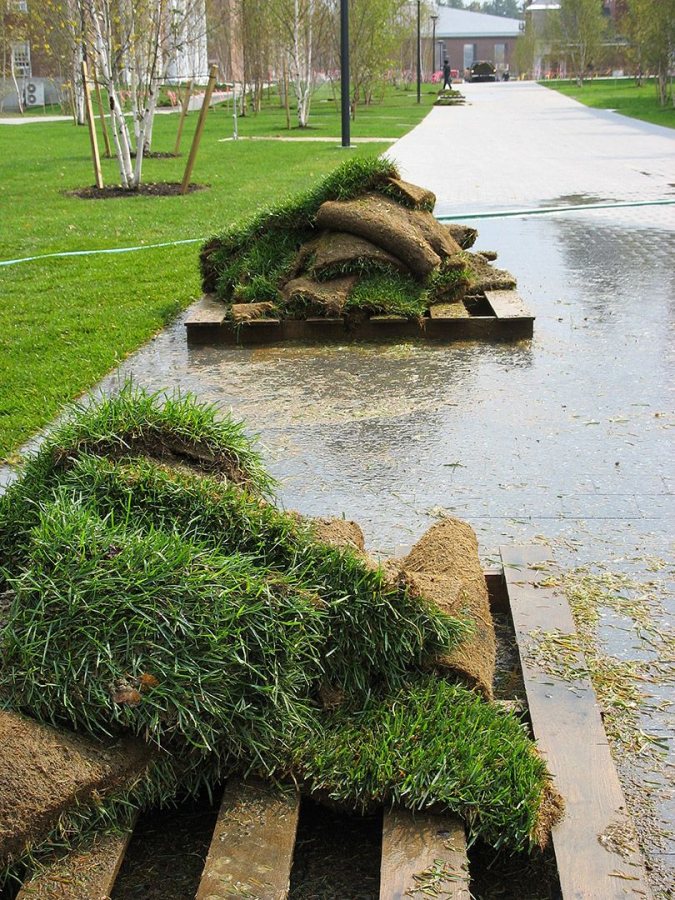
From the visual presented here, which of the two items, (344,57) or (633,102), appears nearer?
(344,57)

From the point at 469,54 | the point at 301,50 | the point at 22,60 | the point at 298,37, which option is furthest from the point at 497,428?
the point at 469,54

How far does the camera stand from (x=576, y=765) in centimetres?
240

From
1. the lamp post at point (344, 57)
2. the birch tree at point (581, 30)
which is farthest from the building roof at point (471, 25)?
the lamp post at point (344, 57)

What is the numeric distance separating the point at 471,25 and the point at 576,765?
139687mm

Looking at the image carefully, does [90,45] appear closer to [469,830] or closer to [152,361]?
[152,361]

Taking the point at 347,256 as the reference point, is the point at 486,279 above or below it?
below

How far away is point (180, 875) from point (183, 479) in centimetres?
104

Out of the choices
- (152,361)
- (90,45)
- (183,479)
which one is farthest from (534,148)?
(183,479)

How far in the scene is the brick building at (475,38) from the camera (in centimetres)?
12888

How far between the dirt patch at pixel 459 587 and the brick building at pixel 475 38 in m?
134

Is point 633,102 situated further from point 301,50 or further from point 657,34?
point 301,50

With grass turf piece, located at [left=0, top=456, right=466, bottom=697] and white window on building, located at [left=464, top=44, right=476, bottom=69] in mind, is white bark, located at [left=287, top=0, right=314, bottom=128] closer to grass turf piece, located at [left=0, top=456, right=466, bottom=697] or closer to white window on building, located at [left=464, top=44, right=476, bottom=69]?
grass turf piece, located at [left=0, top=456, right=466, bottom=697]

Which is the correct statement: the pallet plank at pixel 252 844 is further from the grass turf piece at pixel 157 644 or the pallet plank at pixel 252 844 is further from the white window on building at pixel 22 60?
the white window on building at pixel 22 60

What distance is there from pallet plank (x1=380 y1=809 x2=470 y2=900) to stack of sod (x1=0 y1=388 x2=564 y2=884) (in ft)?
0.13
